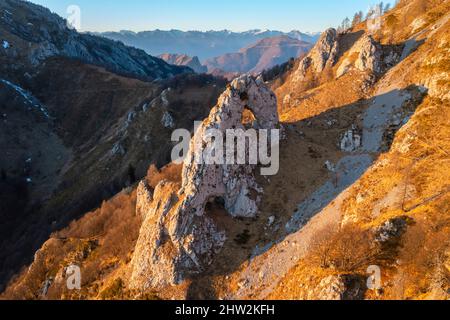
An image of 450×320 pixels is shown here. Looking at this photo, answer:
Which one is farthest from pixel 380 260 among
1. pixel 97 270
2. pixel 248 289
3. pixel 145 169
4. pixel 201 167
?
pixel 145 169

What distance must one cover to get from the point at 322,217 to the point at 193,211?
18359mm

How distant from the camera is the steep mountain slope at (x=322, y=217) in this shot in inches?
1387

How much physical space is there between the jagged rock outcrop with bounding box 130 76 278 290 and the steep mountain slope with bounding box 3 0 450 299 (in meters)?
0.21

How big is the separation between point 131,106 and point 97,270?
500 feet

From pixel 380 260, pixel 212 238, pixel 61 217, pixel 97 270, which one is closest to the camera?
pixel 380 260

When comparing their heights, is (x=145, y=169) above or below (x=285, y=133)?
below

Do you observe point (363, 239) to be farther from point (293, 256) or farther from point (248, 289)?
point (248, 289)

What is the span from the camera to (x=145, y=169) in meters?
131

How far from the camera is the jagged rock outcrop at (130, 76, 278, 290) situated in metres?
45.5

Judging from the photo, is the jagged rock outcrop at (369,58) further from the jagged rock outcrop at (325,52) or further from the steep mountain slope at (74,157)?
the steep mountain slope at (74,157)

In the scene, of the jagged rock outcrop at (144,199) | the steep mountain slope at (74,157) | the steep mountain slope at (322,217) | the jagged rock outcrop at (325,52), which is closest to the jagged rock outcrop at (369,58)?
the steep mountain slope at (322,217)

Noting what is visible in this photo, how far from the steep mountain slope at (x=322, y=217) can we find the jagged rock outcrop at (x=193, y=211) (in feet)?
0.69

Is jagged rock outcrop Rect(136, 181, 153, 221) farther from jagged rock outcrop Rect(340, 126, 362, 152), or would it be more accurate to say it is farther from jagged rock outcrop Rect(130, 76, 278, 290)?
jagged rock outcrop Rect(340, 126, 362, 152)

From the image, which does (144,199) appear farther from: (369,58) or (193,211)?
(369,58)
